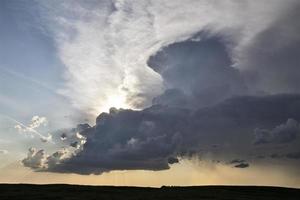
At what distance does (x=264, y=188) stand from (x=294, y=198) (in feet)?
86.4

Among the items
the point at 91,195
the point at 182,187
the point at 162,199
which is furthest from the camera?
the point at 182,187

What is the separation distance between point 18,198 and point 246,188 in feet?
229

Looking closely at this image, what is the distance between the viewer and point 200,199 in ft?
321

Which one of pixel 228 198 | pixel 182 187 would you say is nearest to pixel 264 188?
pixel 182 187

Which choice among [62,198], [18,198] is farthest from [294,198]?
[18,198]

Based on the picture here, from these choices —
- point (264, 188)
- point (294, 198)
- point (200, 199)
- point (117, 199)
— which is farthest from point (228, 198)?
point (264, 188)

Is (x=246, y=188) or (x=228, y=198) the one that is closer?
(x=228, y=198)

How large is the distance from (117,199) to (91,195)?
9430 millimetres

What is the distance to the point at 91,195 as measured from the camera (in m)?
102

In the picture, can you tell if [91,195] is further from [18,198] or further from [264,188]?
[264,188]

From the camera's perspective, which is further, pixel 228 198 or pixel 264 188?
pixel 264 188

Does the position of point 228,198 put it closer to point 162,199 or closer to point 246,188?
point 162,199

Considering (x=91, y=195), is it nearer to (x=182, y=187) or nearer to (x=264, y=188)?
(x=182, y=187)

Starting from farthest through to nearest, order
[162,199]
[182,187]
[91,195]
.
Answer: [182,187] < [91,195] < [162,199]
